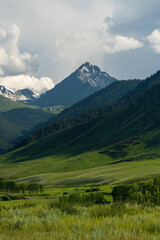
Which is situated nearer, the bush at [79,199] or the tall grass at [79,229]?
the tall grass at [79,229]

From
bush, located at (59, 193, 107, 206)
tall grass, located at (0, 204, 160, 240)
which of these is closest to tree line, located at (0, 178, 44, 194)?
bush, located at (59, 193, 107, 206)

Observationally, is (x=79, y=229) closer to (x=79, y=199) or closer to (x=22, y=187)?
(x=79, y=199)

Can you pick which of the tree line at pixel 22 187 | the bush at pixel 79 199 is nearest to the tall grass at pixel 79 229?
the bush at pixel 79 199

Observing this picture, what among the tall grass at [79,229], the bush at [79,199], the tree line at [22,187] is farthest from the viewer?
the tree line at [22,187]

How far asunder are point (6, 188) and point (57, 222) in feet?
390

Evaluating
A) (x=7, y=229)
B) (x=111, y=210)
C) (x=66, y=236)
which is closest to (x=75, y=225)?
(x=66, y=236)

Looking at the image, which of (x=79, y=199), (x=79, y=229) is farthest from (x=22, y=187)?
(x=79, y=229)

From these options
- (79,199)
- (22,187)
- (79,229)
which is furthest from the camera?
(22,187)

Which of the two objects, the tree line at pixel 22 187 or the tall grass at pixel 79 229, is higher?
the tall grass at pixel 79 229

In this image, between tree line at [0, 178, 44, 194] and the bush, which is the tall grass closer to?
the bush

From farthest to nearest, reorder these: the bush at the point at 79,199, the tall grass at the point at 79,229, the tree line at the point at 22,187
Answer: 1. the tree line at the point at 22,187
2. the bush at the point at 79,199
3. the tall grass at the point at 79,229

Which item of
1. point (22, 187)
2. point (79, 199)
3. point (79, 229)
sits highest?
Answer: point (79, 229)

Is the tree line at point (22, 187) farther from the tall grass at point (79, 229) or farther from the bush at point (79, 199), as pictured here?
the tall grass at point (79, 229)

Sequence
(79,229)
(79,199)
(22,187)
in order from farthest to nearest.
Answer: (22,187), (79,199), (79,229)
